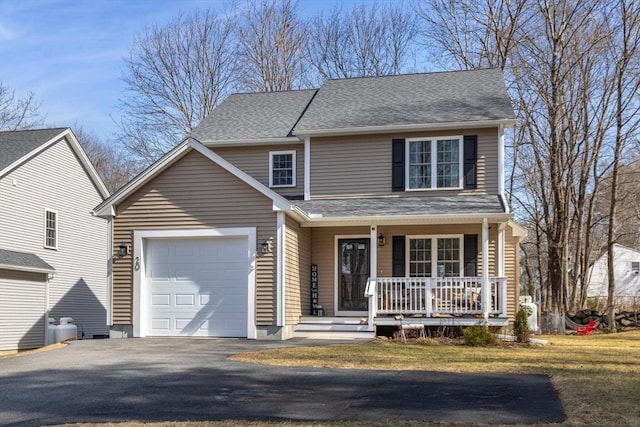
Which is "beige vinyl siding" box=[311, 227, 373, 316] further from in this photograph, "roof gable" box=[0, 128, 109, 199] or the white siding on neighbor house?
"roof gable" box=[0, 128, 109, 199]

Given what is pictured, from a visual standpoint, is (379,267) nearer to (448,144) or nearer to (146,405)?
(448,144)

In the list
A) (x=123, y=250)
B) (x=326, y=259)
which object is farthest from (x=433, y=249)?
(x=123, y=250)

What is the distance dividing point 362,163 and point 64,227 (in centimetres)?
1205

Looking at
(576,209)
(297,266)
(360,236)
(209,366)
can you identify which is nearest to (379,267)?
(360,236)

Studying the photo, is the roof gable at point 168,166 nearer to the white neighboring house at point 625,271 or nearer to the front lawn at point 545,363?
the front lawn at point 545,363

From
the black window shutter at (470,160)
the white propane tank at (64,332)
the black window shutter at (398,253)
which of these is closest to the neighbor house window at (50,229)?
the white propane tank at (64,332)

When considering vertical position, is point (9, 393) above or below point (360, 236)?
below

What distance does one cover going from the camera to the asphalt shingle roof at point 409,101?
62.6 ft

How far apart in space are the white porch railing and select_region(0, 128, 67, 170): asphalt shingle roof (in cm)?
1246

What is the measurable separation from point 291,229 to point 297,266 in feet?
3.42

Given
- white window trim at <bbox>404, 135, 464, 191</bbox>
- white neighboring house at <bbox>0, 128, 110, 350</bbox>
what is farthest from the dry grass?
white neighboring house at <bbox>0, 128, 110, 350</bbox>

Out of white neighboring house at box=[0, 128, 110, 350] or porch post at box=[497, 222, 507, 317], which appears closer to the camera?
porch post at box=[497, 222, 507, 317]

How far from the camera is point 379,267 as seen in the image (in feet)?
62.8

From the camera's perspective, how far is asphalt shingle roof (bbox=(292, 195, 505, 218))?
17562 millimetres
